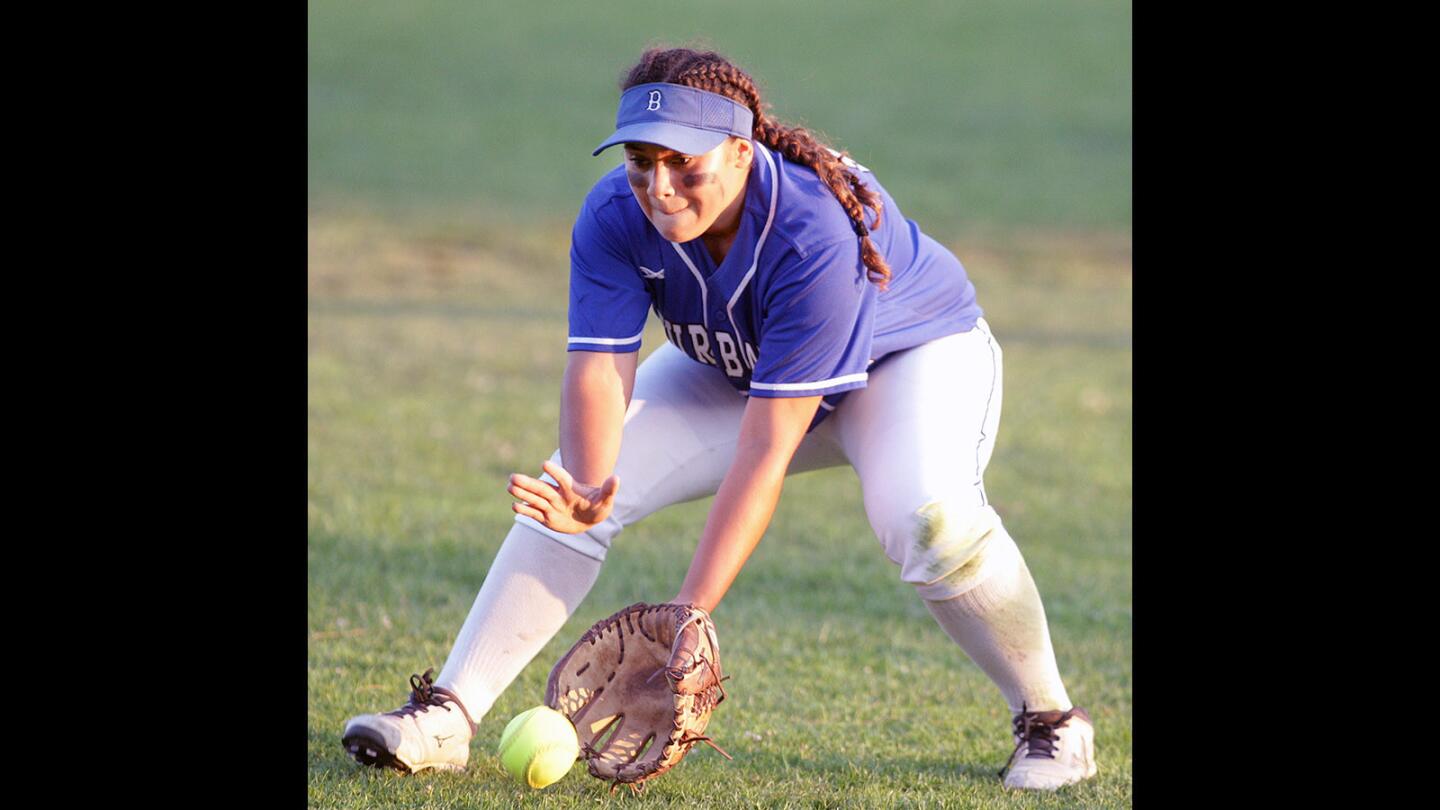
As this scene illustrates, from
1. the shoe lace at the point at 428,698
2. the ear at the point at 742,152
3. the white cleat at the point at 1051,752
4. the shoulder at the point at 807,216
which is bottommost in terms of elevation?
the white cleat at the point at 1051,752

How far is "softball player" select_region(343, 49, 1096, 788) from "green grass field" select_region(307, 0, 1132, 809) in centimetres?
23

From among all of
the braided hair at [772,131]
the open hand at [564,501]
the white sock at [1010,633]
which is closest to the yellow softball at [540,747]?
the open hand at [564,501]

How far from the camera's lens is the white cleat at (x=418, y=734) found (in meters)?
3.58

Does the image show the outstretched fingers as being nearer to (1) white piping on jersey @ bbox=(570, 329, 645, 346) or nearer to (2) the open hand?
(2) the open hand

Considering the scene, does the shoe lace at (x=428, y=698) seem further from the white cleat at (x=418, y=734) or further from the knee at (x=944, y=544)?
the knee at (x=944, y=544)

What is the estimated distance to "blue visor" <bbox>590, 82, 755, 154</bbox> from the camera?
3264 mm

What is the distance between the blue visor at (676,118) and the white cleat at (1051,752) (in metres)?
1.66

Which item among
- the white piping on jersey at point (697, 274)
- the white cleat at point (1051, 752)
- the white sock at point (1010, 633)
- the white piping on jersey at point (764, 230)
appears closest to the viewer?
the white piping on jersey at point (764, 230)

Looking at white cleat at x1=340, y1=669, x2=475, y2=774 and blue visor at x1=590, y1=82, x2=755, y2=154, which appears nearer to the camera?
blue visor at x1=590, y1=82, x2=755, y2=154

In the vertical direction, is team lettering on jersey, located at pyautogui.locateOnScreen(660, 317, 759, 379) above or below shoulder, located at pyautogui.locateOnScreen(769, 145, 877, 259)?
below

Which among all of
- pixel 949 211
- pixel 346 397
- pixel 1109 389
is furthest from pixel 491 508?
pixel 949 211

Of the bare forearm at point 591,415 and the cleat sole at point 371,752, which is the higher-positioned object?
the bare forearm at point 591,415

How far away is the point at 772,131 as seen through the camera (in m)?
3.62

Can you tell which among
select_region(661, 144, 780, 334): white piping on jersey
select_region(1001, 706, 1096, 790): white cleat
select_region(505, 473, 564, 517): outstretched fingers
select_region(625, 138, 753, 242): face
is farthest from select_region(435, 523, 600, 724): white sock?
select_region(1001, 706, 1096, 790): white cleat
